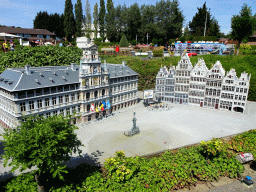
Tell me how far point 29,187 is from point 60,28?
384 feet

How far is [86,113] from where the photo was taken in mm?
Answer: 47156

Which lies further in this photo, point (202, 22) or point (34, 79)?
point (202, 22)

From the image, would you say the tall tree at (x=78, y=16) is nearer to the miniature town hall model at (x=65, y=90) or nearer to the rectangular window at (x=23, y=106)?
→ the miniature town hall model at (x=65, y=90)

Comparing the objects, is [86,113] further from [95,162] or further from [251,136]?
[251,136]

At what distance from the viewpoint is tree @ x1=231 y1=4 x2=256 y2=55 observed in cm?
7069

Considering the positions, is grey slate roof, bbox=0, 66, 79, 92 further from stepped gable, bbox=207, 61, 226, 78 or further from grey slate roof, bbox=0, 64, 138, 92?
stepped gable, bbox=207, 61, 226, 78

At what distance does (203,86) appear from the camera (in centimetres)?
5866

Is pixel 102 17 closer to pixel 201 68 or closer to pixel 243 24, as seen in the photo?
pixel 243 24

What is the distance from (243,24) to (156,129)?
5678 centimetres

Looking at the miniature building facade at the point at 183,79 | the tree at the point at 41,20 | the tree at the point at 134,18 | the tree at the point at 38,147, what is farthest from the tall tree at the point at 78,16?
the tree at the point at 38,147

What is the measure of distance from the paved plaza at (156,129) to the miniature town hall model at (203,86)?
3.13 metres

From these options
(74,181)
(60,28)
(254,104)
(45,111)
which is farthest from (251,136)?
(60,28)

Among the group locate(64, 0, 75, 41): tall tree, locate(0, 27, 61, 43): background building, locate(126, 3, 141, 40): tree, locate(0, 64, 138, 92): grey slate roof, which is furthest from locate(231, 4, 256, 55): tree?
locate(0, 27, 61, 43): background building

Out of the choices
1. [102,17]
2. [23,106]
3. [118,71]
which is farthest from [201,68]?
[102,17]
